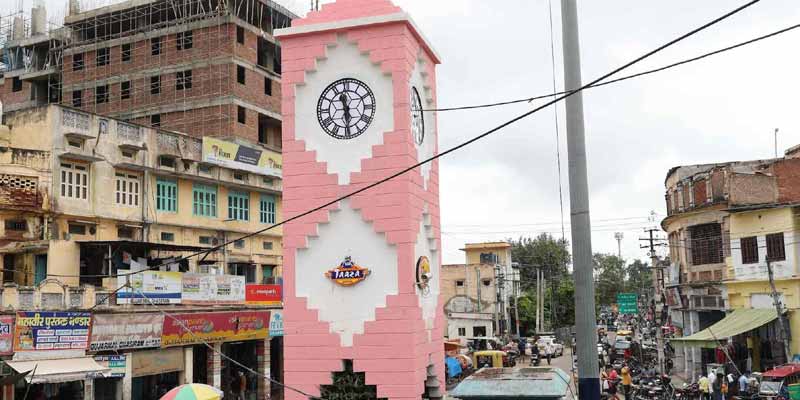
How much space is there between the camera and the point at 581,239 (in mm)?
8492

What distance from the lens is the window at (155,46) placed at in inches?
1736

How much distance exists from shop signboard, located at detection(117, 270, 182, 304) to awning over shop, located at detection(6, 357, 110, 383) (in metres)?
2.36

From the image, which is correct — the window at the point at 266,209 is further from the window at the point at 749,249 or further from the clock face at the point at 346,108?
the clock face at the point at 346,108

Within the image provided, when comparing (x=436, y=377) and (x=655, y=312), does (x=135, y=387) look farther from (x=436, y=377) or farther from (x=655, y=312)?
(x=655, y=312)

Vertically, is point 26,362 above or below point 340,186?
below

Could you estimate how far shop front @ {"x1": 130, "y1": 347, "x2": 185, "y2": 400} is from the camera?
26.8 meters

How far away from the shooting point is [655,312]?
58.5 m

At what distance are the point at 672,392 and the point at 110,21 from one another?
3687 centimetres

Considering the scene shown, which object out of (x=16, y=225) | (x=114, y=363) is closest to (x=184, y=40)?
(x=16, y=225)

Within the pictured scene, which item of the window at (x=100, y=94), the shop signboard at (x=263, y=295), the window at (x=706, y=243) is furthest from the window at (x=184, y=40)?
the window at (x=706, y=243)

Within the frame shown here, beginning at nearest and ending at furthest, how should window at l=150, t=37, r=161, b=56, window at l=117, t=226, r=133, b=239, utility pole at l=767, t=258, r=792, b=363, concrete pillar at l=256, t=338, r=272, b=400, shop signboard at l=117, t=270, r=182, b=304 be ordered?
1. shop signboard at l=117, t=270, r=182, b=304
2. utility pole at l=767, t=258, r=792, b=363
3. window at l=117, t=226, r=133, b=239
4. concrete pillar at l=256, t=338, r=272, b=400
5. window at l=150, t=37, r=161, b=56

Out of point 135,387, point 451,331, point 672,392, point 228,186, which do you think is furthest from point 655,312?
point 135,387

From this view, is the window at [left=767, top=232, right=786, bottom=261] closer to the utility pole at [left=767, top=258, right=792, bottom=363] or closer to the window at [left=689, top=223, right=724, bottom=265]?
the utility pole at [left=767, top=258, right=792, bottom=363]

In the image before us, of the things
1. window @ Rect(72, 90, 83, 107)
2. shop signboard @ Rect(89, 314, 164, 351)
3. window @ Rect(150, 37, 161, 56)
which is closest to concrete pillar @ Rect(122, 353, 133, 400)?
shop signboard @ Rect(89, 314, 164, 351)
